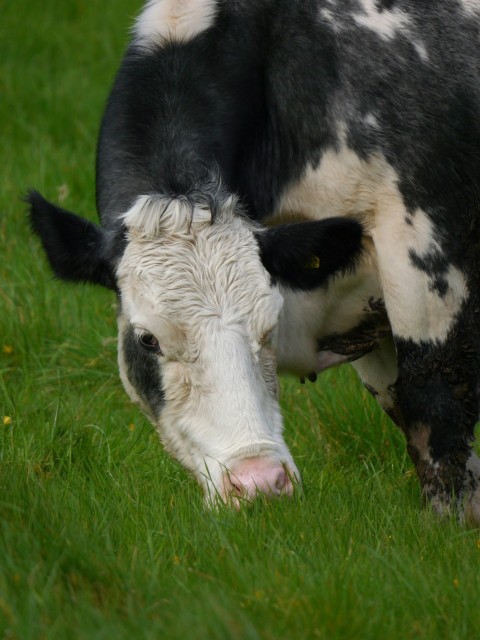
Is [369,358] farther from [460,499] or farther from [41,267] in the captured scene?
[41,267]

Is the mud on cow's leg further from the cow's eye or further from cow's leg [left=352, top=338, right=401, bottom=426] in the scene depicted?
the cow's eye

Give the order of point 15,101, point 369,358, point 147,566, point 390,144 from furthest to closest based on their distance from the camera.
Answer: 1. point 15,101
2. point 369,358
3. point 390,144
4. point 147,566

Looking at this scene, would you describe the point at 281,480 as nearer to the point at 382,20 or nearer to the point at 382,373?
the point at 382,373

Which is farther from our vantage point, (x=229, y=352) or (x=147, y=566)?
(x=229, y=352)

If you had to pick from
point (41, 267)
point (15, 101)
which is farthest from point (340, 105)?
point (15, 101)

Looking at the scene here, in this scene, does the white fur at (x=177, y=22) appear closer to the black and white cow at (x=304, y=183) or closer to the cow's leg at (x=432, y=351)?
the black and white cow at (x=304, y=183)

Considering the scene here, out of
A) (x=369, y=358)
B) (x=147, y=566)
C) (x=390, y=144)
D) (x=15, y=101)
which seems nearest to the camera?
(x=147, y=566)

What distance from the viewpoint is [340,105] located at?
15.3ft

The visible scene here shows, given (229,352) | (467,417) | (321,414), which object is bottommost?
(321,414)

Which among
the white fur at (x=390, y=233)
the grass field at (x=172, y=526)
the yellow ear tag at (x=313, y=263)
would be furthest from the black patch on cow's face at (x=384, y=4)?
the grass field at (x=172, y=526)

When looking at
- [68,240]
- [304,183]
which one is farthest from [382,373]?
[68,240]

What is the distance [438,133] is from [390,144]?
0.61 ft

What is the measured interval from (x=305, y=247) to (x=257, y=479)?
1.02m

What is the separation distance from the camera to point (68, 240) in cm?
454
